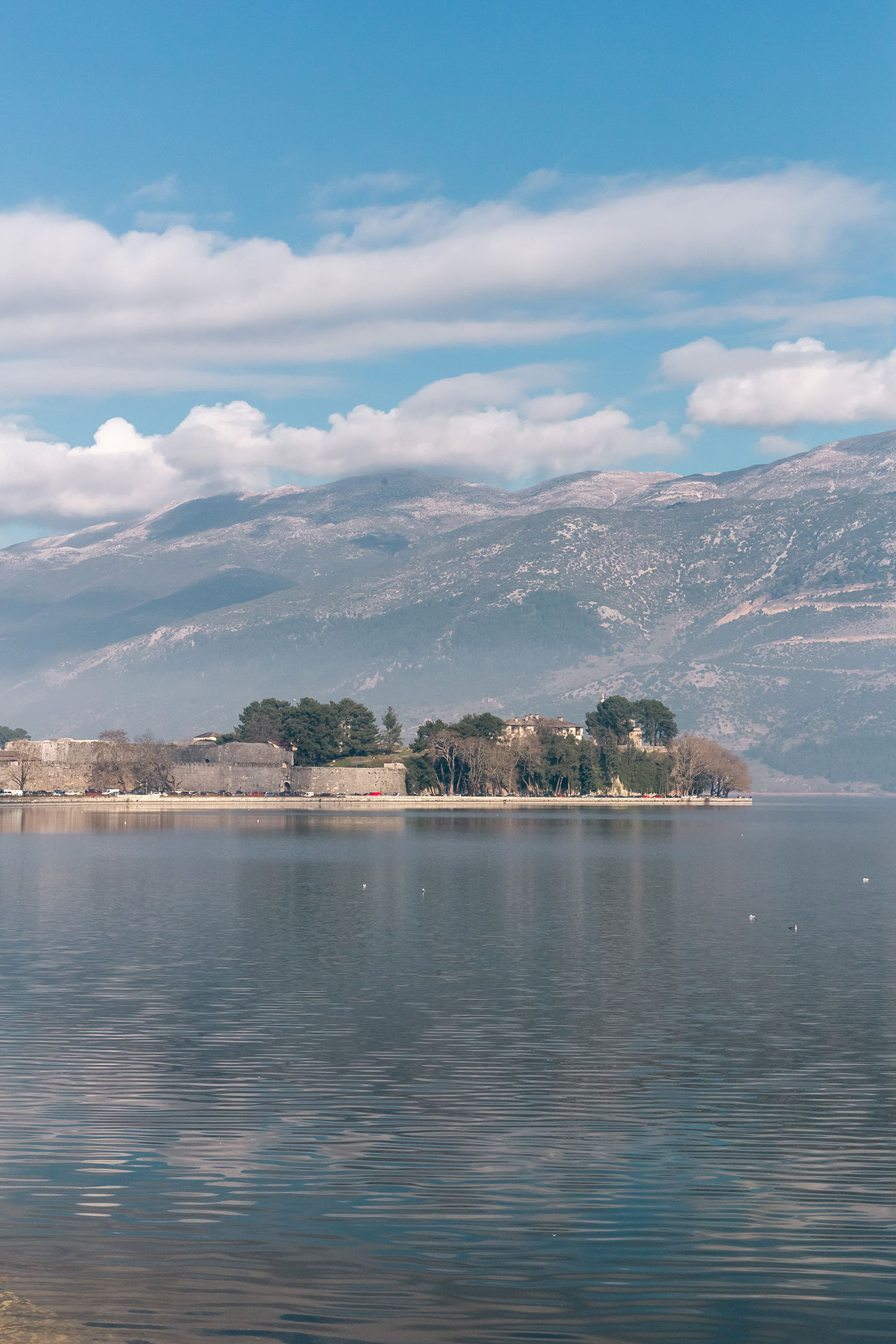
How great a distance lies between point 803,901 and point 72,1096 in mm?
41879

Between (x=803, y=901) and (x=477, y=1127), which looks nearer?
(x=477, y=1127)

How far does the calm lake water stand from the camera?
12328 millimetres

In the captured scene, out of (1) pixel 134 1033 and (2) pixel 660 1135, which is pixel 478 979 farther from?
(2) pixel 660 1135

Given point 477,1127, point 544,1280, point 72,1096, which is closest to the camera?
point 544,1280

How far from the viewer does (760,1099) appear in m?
20.6

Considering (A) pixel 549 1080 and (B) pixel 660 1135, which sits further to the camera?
(A) pixel 549 1080

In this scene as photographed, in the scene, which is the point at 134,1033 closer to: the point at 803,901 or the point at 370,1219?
the point at 370,1219

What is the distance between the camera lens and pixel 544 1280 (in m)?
12.7

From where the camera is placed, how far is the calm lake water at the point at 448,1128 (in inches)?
485

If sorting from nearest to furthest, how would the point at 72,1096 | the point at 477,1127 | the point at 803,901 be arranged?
the point at 477,1127
the point at 72,1096
the point at 803,901

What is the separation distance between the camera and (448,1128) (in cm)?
1847

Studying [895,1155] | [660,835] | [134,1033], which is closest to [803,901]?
[134,1033]

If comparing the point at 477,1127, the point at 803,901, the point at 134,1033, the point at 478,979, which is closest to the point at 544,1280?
the point at 477,1127

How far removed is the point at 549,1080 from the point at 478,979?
39.2 feet
